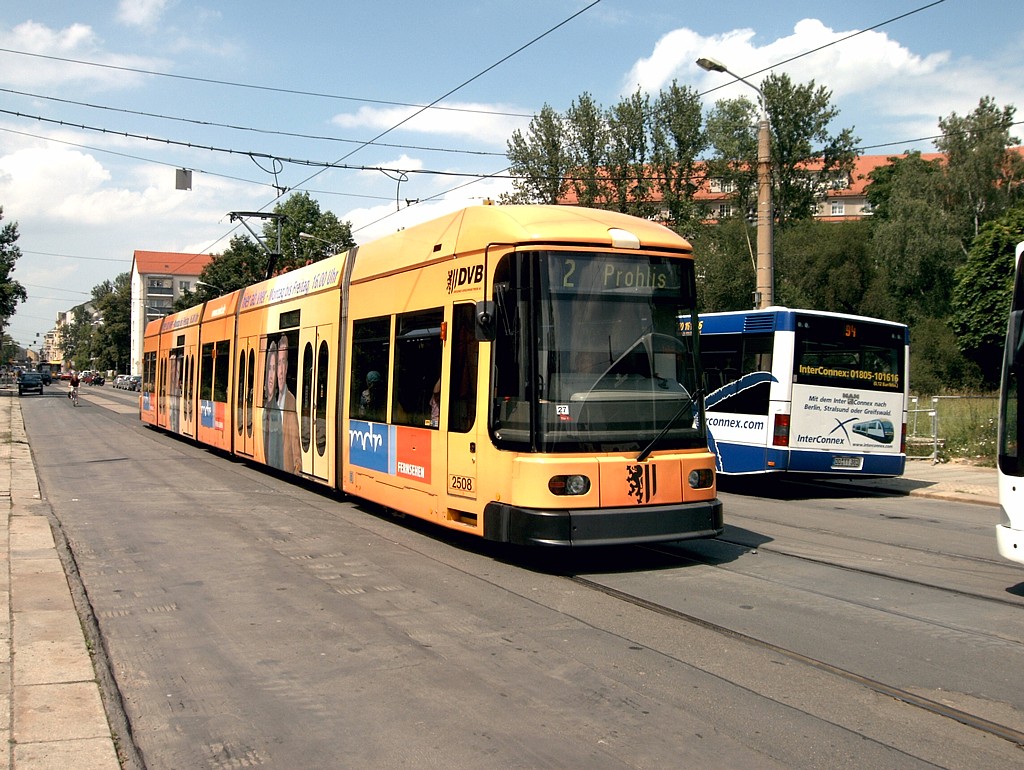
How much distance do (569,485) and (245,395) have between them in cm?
1135

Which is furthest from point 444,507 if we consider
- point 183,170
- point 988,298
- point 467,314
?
point 988,298

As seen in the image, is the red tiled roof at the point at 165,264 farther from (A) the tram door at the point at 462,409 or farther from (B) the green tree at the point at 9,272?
(A) the tram door at the point at 462,409

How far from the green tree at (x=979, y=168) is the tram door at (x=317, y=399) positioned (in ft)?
175

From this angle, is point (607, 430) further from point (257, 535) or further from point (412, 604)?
point (257, 535)

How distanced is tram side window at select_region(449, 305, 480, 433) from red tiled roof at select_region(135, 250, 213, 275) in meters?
148

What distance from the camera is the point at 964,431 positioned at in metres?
22.4

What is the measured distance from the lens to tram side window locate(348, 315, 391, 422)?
36.3 feet

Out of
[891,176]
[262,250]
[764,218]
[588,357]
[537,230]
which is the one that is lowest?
[588,357]

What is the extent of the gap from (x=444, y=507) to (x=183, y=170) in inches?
713

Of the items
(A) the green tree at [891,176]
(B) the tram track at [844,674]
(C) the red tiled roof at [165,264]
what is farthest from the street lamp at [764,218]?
(C) the red tiled roof at [165,264]

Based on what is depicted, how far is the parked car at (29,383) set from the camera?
71.8 meters

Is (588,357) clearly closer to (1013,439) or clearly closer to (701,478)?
(701,478)

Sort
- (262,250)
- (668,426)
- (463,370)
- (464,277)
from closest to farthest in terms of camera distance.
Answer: (668,426)
(463,370)
(464,277)
(262,250)

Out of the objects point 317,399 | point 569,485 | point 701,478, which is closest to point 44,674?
point 569,485
